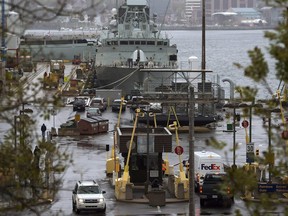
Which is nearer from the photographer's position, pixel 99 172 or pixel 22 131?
pixel 22 131

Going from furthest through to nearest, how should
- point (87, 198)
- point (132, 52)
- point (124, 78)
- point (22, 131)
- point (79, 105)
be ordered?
point (132, 52) < point (124, 78) < point (79, 105) < point (87, 198) < point (22, 131)

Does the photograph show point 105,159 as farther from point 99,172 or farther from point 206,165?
point 206,165

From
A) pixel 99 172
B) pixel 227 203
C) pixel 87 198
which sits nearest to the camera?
pixel 87 198

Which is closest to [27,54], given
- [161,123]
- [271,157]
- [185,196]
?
[271,157]

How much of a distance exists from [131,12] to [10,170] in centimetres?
8467

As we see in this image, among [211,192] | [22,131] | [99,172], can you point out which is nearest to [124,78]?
[99,172]

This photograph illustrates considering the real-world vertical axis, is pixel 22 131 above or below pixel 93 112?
above

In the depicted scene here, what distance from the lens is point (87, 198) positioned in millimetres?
32406

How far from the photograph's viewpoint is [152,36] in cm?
9775

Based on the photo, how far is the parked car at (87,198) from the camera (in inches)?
1267

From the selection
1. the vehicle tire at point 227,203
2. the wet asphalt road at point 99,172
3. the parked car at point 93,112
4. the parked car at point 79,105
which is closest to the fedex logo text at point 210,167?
the wet asphalt road at point 99,172

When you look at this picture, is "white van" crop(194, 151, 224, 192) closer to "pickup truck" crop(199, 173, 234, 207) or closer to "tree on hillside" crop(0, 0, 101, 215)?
"pickup truck" crop(199, 173, 234, 207)

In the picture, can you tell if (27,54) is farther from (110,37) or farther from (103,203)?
(110,37)

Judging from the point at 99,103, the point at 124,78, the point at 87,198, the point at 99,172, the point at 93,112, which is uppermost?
the point at 87,198
